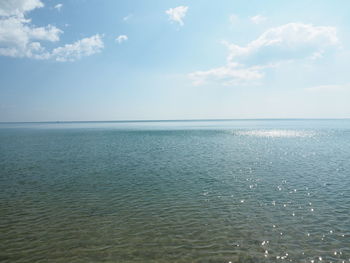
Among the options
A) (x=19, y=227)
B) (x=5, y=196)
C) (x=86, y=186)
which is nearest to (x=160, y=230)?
(x=19, y=227)

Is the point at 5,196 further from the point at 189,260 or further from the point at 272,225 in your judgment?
the point at 272,225

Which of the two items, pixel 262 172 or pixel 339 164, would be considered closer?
pixel 262 172

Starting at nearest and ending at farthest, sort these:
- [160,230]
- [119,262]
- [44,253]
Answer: [119,262], [44,253], [160,230]

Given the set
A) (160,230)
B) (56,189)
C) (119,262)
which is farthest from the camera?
(56,189)

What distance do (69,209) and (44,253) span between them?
7.18 meters

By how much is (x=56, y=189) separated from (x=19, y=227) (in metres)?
9.97

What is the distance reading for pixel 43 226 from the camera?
56.7 feet

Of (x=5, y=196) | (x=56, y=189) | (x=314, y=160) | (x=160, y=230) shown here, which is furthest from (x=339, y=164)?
(x=5, y=196)

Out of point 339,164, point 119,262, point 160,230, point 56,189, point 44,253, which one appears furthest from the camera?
point 339,164

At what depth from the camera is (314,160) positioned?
45125 millimetres

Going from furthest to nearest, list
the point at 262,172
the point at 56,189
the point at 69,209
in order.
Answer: the point at 262,172
the point at 56,189
the point at 69,209

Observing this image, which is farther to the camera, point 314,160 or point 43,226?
point 314,160

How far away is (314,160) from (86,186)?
4236 centimetres

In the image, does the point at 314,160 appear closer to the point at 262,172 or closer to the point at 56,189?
the point at 262,172
